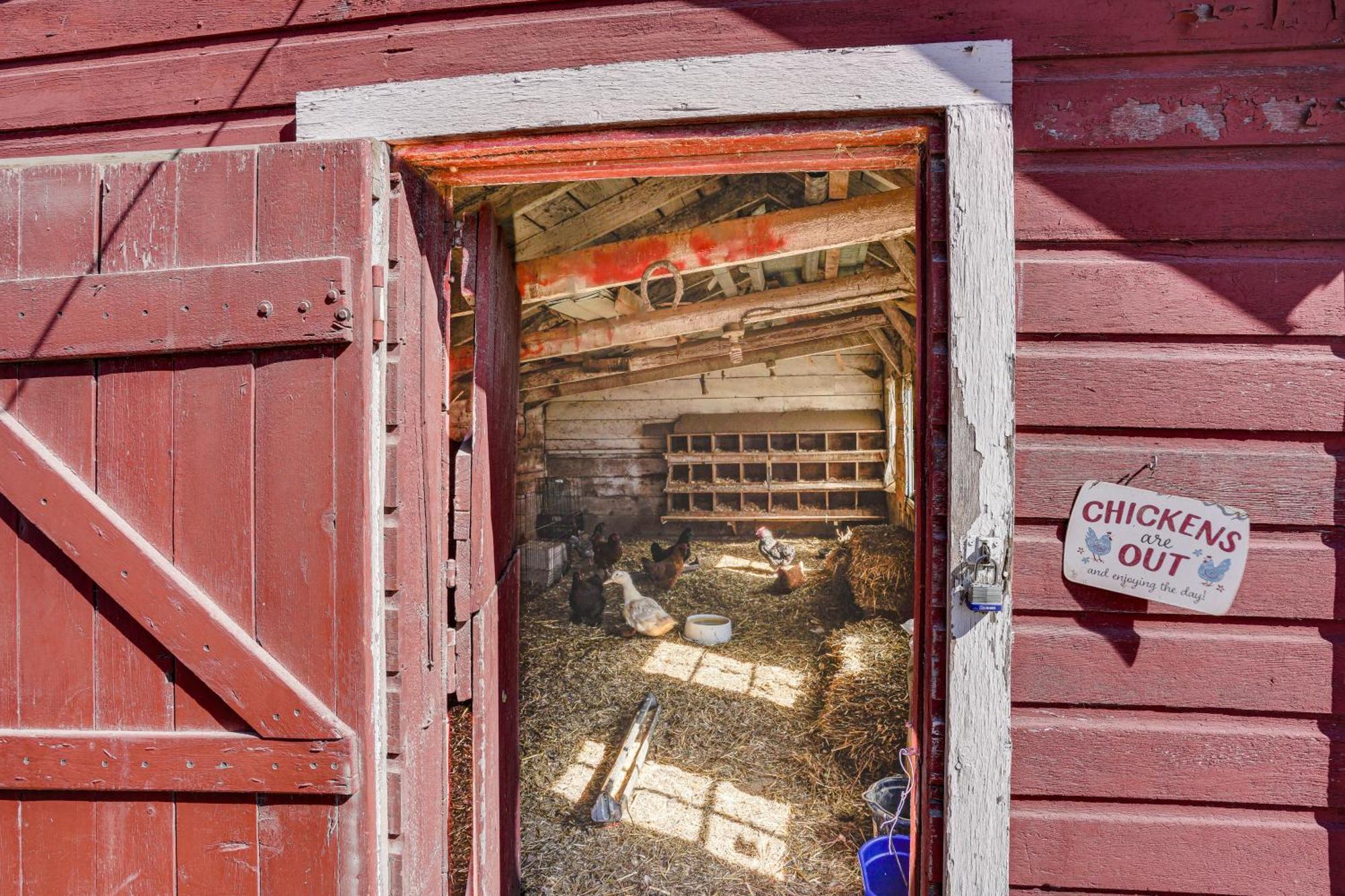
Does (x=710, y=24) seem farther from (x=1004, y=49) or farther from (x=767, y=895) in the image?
(x=767, y=895)

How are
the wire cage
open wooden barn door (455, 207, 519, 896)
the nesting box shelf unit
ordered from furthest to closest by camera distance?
the wire cage → the nesting box shelf unit → open wooden barn door (455, 207, 519, 896)

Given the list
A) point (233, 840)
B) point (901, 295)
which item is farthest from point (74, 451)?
point (901, 295)

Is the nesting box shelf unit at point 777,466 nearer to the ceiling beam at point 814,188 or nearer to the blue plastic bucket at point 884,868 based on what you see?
the ceiling beam at point 814,188

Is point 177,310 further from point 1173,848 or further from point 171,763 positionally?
point 1173,848

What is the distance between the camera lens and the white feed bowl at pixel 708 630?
19.7 ft

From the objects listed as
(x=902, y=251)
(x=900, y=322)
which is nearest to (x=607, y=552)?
(x=900, y=322)

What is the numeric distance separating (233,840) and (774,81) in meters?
2.20

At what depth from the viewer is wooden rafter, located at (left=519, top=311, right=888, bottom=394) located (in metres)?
7.53

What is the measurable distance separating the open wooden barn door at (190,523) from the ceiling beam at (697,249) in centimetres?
195

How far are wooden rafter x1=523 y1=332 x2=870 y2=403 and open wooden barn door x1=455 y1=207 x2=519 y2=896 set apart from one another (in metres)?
5.90

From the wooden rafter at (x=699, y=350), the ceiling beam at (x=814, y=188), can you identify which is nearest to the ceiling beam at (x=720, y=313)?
the ceiling beam at (x=814, y=188)

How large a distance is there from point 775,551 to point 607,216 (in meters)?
5.18

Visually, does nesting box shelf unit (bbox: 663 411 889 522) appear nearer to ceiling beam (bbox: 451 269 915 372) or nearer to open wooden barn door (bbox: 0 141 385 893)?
ceiling beam (bbox: 451 269 915 372)

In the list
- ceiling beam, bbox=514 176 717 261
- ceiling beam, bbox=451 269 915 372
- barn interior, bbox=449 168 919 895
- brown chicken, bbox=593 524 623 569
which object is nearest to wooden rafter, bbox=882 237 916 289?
barn interior, bbox=449 168 919 895
